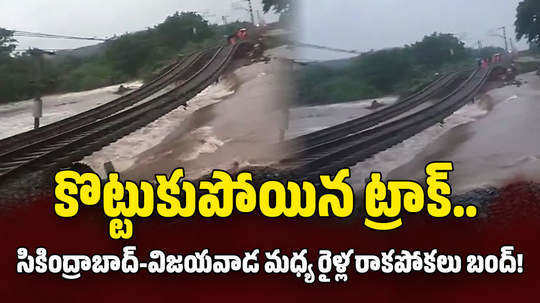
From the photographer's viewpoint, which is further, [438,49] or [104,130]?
[104,130]

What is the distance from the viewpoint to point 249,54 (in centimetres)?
215

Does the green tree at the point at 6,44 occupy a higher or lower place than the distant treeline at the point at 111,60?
higher

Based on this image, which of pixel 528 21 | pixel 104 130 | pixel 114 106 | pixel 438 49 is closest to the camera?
pixel 528 21

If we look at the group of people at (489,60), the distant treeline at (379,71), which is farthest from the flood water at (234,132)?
the group of people at (489,60)

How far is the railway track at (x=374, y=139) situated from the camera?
184cm

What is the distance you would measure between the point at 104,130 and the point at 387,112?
136 cm

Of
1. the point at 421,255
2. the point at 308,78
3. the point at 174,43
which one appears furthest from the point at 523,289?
the point at 174,43

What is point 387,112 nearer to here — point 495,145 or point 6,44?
point 495,145

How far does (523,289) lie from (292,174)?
2.64ft

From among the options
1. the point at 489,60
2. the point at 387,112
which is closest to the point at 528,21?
the point at 489,60

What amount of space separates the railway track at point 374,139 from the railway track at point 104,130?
1.96 feet

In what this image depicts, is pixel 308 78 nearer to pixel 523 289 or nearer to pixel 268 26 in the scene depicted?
pixel 268 26

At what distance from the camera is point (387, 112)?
2047 millimetres

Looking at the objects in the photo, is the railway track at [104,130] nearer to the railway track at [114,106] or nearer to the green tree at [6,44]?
the railway track at [114,106]
